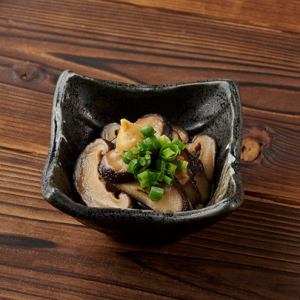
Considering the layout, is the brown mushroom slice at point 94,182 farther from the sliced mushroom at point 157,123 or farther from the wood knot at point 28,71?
the wood knot at point 28,71

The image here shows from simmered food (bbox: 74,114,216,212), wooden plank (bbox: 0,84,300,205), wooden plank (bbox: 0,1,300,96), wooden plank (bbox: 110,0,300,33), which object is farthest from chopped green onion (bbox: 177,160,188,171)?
wooden plank (bbox: 110,0,300,33)

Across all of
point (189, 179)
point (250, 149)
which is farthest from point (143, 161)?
point (250, 149)

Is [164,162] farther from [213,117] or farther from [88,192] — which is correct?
[213,117]

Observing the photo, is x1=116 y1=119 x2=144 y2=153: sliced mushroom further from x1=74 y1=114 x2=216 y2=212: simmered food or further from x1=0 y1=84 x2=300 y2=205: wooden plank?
x1=0 y1=84 x2=300 y2=205: wooden plank

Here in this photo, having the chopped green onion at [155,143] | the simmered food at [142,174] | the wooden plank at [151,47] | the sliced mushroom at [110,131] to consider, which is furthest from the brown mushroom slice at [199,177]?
the wooden plank at [151,47]

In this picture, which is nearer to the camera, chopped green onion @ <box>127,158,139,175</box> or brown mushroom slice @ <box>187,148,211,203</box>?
chopped green onion @ <box>127,158,139,175</box>

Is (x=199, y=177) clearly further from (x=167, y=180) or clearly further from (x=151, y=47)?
(x=151, y=47)
